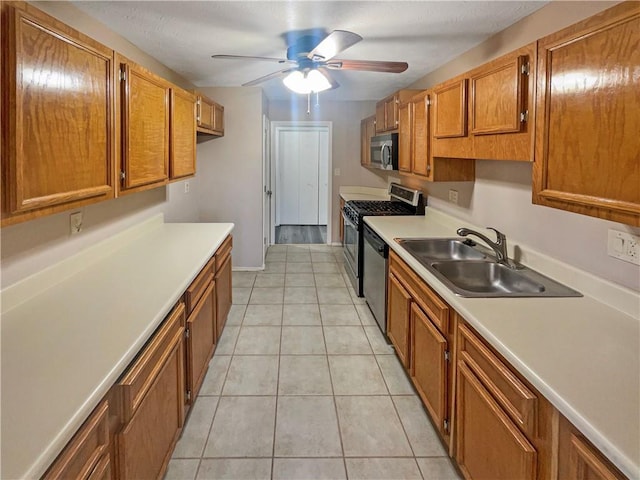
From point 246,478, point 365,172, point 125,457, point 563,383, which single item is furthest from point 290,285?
point 563,383

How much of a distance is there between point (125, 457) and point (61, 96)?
1.22 m

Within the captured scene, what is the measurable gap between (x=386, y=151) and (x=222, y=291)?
2.18 meters

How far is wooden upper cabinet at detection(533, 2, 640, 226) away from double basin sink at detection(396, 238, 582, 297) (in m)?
0.51

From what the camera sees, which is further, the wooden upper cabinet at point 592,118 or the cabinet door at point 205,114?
the cabinet door at point 205,114

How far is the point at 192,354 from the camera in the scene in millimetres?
2400

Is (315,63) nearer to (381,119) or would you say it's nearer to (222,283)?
(222,283)

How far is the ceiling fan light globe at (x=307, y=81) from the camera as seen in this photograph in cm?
313

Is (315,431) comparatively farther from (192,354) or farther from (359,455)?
(192,354)

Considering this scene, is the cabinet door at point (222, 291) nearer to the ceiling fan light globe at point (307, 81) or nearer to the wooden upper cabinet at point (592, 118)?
the ceiling fan light globe at point (307, 81)

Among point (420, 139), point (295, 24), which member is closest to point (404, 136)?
point (420, 139)

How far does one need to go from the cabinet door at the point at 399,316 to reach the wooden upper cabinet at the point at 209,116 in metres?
2.11

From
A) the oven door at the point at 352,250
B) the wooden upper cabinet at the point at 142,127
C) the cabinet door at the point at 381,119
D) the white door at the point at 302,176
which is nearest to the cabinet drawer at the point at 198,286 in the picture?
the wooden upper cabinet at the point at 142,127

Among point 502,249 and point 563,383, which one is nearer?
point 563,383

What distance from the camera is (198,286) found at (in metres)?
2.52
